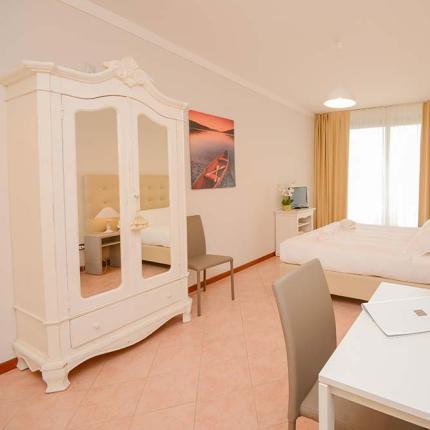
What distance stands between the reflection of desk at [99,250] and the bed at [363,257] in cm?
189

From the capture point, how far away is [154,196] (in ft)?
8.19

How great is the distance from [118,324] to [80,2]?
2.38 meters

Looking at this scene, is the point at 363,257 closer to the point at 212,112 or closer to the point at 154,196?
the point at 154,196

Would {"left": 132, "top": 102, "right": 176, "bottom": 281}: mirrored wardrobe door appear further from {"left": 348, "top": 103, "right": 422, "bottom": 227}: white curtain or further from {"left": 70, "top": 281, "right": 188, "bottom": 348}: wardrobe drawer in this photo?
{"left": 348, "top": 103, "right": 422, "bottom": 227}: white curtain

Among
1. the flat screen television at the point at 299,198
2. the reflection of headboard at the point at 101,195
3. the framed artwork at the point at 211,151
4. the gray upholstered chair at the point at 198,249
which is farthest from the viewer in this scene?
the flat screen television at the point at 299,198

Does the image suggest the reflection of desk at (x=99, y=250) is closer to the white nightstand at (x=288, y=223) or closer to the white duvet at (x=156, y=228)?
the white duvet at (x=156, y=228)

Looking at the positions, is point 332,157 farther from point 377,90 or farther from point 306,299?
point 306,299

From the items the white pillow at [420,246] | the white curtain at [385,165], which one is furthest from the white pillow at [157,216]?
the white curtain at [385,165]

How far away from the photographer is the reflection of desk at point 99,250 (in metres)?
2.10

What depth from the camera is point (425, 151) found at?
5.64 metres

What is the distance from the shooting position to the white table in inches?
31.4

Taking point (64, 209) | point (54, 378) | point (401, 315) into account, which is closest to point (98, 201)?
point (64, 209)

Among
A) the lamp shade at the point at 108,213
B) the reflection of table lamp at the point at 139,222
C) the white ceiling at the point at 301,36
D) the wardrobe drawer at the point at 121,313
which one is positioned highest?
the white ceiling at the point at 301,36

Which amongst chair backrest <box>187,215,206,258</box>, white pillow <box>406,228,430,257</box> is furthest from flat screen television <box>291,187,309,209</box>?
white pillow <box>406,228,430,257</box>
